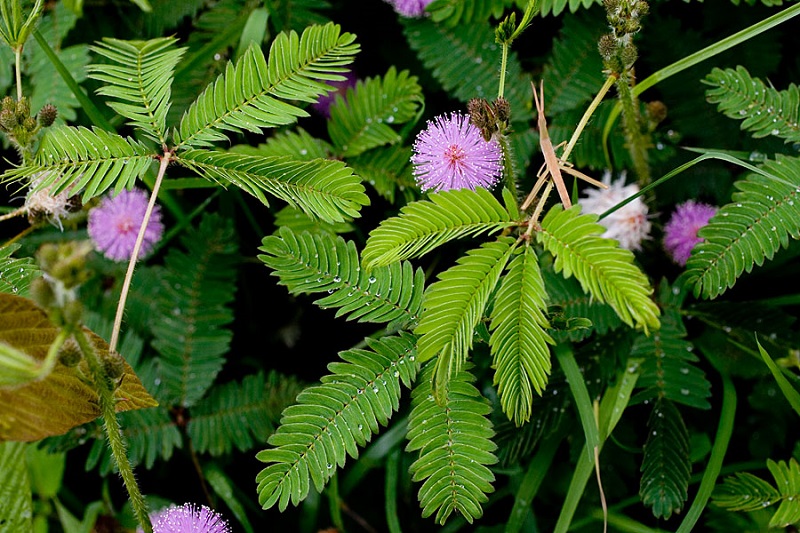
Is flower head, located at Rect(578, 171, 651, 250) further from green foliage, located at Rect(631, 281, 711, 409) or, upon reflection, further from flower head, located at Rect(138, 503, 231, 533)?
flower head, located at Rect(138, 503, 231, 533)

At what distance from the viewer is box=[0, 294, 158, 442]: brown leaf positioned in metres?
1.04

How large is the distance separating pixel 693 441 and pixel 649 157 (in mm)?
675

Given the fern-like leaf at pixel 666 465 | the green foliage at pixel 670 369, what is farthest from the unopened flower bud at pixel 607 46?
the fern-like leaf at pixel 666 465

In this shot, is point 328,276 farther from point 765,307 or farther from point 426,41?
point 765,307

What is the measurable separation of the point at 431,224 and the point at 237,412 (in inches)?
32.5

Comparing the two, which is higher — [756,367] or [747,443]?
[756,367]

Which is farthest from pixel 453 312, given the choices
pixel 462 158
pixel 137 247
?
pixel 137 247

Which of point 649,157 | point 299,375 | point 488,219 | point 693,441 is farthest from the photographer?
point 299,375

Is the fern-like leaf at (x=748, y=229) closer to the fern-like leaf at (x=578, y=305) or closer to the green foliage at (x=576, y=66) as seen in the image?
the fern-like leaf at (x=578, y=305)

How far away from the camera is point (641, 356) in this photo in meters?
1.45

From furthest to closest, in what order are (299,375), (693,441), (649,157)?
1. (299,375)
2. (649,157)
3. (693,441)

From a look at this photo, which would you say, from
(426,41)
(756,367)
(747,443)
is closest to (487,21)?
(426,41)

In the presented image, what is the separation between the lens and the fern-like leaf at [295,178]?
1.25 meters

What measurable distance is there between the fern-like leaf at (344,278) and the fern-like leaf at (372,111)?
0.40 m
